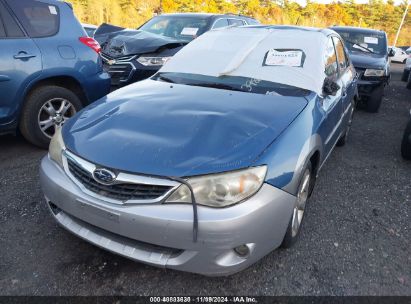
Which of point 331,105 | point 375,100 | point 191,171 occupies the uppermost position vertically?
point 191,171

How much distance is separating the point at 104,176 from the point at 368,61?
598 cm

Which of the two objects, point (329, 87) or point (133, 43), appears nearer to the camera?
point (329, 87)

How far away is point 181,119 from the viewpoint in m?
2.21

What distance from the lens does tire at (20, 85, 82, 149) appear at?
3617mm

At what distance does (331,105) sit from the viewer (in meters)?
2.88

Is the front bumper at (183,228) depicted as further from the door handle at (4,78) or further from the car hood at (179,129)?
the door handle at (4,78)

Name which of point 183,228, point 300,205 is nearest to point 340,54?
point 300,205

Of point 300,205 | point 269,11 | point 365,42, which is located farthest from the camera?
point 269,11

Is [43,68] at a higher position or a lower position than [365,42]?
higher

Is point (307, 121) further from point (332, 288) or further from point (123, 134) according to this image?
point (123, 134)

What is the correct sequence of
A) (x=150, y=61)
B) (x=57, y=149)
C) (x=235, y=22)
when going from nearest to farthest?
(x=57, y=149)
(x=150, y=61)
(x=235, y=22)

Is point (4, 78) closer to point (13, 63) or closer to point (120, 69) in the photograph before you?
point (13, 63)

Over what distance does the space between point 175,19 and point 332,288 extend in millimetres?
5861

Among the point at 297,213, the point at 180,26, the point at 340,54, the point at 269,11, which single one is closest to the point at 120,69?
the point at 180,26
